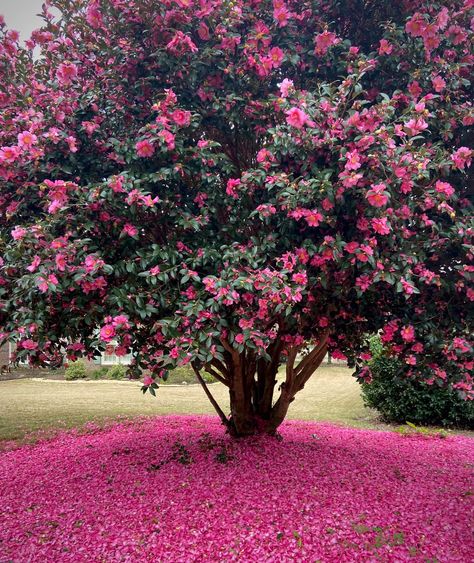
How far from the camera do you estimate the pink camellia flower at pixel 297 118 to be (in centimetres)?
304

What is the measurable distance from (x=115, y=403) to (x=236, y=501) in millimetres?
7963

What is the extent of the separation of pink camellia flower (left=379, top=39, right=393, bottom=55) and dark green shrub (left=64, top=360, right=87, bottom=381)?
636 inches

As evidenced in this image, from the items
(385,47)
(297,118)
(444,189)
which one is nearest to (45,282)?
(297,118)

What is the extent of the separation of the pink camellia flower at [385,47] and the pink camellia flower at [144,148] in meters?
2.01

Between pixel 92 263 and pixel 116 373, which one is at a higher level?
pixel 92 263

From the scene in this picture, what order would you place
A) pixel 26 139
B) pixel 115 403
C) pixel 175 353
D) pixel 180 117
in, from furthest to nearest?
1. pixel 115 403
2. pixel 180 117
3. pixel 26 139
4. pixel 175 353

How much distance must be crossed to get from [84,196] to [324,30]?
7.69ft

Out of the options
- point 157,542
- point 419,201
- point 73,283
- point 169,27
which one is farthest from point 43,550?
point 169,27

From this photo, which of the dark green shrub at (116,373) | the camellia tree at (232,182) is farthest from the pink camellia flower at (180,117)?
the dark green shrub at (116,373)

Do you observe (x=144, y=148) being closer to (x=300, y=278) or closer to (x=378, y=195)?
(x=300, y=278)

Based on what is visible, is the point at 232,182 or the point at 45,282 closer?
the point at 45,282

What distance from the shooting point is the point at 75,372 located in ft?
56.9

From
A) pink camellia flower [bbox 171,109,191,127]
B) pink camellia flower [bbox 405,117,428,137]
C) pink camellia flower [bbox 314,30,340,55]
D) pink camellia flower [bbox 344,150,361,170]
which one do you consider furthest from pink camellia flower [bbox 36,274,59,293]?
pink camellia flower [bbox 314,30,340,55]

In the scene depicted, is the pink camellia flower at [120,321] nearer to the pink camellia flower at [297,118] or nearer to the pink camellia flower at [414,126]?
the pink camellia flower at [297,118]
